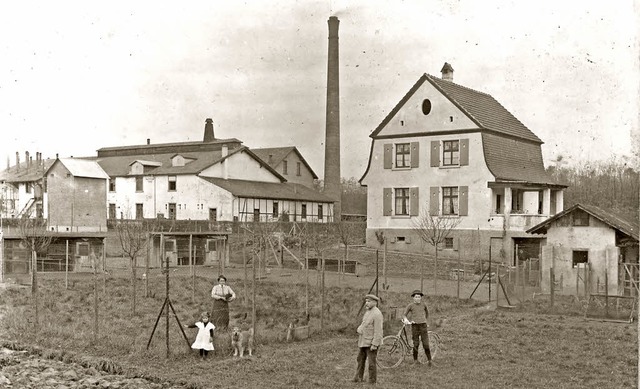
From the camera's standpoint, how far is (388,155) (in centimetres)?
4366

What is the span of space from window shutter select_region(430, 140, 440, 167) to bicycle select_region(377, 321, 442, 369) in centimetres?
2632

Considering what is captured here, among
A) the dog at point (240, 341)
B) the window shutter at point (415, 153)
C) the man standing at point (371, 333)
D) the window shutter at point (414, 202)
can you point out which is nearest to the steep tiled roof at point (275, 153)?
the window shutter at point (415, 153)

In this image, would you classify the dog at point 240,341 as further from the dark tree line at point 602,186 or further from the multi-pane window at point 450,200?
the dark tree line at point 602,186

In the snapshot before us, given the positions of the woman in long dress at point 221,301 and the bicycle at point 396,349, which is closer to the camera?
the bicycle at point 396,349

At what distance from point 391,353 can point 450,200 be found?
89.7 ft

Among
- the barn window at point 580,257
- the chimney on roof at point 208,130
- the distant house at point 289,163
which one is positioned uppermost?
the chimney on roof at point 208,130

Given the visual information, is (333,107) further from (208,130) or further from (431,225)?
(431,225)

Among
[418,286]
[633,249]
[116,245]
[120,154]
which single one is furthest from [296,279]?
[120,154]

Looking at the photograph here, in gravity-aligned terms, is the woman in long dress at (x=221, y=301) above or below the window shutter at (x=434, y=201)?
below

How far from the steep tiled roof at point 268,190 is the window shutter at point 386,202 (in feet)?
47.0

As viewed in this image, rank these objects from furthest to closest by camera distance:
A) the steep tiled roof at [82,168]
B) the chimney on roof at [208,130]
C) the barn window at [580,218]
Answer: the chimney on roof at [208,130], the steep tiled roof at [82,168], the barn window at [580,218]

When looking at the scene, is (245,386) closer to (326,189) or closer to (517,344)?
(517,344)

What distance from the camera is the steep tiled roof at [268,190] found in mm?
55125

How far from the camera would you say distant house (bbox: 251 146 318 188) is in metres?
69.7
